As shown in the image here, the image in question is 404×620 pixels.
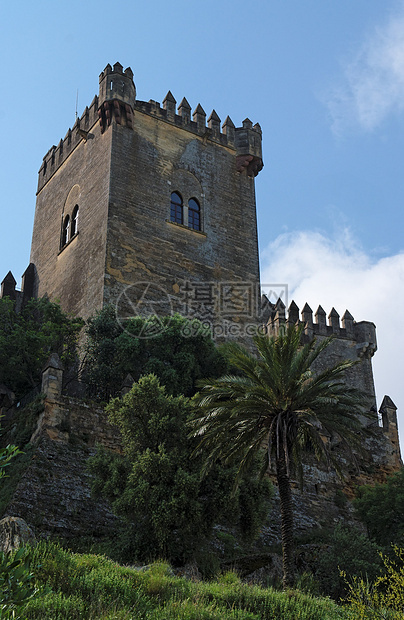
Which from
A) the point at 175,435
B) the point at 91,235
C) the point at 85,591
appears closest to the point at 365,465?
the point at 175,435

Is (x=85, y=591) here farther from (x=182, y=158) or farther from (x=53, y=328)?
(x=182, y=158)

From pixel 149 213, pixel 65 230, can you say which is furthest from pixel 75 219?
pixel 149 213

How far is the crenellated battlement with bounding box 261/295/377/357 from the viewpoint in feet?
119

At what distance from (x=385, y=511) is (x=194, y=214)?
1461 centimetres

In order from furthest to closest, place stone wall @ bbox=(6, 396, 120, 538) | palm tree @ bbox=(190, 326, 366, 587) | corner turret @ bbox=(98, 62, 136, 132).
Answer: corner turret @ bbox=(98, 62, 136, 132) → stone wall @ bbox=(6, 396, 120, 538) → palm tree @ bbox=(190, 326, 366, 587)

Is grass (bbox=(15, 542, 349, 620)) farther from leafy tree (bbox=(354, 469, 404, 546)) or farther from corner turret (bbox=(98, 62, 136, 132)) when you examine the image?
corner turret (bbox=(98, 62, 136, 132))

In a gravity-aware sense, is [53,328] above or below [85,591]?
above

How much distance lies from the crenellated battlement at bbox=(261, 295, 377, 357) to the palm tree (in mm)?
18137

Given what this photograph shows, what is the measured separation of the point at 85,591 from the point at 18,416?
9929 millimetres

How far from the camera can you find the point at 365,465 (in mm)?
26469

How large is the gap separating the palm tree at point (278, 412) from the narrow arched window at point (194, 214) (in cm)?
1442

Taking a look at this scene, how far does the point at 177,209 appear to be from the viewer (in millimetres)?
31344

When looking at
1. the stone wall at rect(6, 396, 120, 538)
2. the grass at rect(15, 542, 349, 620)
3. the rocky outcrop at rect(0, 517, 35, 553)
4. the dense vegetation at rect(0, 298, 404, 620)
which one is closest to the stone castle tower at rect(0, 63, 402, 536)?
the dense vegetation at rect(0, 298, 404, 620)

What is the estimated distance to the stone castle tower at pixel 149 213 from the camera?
2877 cm
